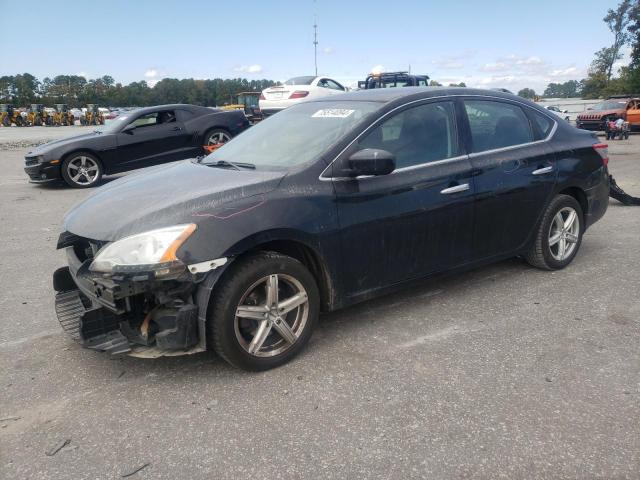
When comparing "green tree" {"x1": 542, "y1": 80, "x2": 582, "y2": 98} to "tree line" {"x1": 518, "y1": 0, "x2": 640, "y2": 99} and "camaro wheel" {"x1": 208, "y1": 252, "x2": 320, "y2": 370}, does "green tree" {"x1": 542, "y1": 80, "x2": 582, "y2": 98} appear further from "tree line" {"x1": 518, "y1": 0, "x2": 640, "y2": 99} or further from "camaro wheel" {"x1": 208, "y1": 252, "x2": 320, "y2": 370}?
"camaro wheel" {"x1": 208, "y1": 252, "x2": 320, "y2": 370}

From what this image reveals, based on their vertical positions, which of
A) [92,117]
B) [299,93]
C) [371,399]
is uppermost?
[92,117]

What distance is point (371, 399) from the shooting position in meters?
2.73

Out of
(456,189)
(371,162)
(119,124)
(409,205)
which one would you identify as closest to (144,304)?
(371,162)

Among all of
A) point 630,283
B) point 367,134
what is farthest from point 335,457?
point 630,283

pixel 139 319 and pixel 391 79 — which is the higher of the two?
pixel 391 79

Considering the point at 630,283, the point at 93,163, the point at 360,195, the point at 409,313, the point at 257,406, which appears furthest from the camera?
the point at 93,163

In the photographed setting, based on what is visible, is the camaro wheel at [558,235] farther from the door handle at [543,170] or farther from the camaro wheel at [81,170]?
the camaro wheel at [81,170]

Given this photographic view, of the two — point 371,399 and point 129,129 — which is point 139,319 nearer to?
point 371,399

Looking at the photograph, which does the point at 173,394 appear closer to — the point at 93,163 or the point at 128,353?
the point at 128,353

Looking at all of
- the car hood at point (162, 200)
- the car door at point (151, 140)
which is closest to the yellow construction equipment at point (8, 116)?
the car door at point (151, 140)

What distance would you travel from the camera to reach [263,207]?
2.94m

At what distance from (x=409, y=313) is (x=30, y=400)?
97.2 inches

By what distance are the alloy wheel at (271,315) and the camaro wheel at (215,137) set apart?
850 centimetres

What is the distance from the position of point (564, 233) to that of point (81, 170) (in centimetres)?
874
